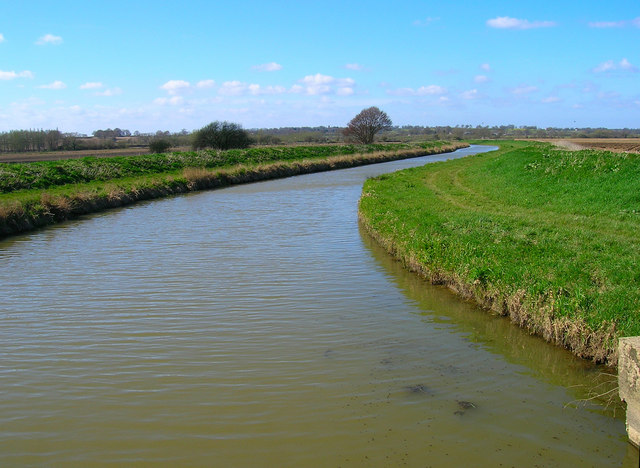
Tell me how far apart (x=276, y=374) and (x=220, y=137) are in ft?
169

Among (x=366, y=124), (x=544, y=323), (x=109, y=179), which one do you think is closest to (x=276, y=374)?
(x=544, y=323)

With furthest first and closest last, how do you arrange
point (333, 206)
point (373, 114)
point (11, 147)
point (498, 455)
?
point (373, 114) < point (11, 147) < point (333, 206) < point (498, 455)

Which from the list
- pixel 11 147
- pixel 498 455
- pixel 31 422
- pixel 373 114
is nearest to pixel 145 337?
pixel 31 422

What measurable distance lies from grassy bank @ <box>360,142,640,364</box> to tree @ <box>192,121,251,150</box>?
36889 mm

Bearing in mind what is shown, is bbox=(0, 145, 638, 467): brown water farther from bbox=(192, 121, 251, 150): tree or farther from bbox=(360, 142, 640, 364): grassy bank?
bbox=(192, 121, 251, 150): tree

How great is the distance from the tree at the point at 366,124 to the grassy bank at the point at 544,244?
219 ft

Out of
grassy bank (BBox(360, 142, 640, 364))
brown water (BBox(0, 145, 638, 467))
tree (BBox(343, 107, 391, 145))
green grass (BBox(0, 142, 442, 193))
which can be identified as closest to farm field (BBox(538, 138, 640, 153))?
grassy bank (BBox(360, 142, 640, 364))

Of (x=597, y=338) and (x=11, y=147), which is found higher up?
(x=11, y=147)

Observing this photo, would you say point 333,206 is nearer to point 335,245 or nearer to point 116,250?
point 335,245

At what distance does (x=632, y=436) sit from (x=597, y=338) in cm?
191

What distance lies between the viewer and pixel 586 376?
680 cm

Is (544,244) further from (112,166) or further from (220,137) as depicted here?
(220,137)

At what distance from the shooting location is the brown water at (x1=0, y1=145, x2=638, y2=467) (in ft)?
17.4

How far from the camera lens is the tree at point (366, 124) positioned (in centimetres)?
8769
